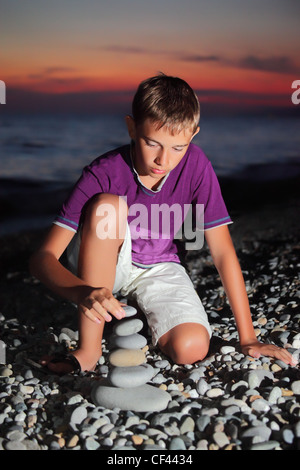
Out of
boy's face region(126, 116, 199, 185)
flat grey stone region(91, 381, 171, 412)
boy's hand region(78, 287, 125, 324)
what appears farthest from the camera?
boy's face region(126, 116, 199, 185)

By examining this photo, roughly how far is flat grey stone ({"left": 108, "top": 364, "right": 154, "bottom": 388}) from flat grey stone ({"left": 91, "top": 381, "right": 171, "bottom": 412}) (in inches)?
1.5

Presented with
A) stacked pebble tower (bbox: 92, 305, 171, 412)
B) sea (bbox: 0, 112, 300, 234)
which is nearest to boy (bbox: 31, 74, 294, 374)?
stacked pebble tower (bbox: 92, 305, 171, 412)

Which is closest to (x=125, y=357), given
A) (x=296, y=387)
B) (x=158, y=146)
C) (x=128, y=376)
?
(x=128, y=376)

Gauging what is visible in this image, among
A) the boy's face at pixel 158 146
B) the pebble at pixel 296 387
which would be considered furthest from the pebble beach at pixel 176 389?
the boy's face at pixel 158 146

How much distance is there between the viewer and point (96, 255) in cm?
246

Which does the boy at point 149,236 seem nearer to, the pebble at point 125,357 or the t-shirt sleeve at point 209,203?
the t-shirt sleeve at point 209,203

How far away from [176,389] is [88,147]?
36.5 ft

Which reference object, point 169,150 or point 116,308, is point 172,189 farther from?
point 116,308

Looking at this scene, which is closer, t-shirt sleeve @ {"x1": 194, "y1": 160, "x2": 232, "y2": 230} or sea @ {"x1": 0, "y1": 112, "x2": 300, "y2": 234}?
t-shirt sleeve @ {"x1": 194, "y1": 160, "x2": 232, "y2": 230}

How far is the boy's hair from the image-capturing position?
2395 millimetres

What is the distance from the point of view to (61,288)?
2285mm

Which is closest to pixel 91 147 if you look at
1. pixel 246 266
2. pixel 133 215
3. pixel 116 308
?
pixel 246 266

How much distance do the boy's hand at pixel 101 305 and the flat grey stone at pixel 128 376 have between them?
26 cm

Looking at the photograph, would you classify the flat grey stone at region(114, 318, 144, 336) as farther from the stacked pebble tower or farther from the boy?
the boy
